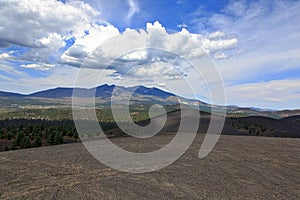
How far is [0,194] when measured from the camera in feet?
36.7

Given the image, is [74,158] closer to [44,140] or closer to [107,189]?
[107,189]

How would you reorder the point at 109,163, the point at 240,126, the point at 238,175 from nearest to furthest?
1. the point at 238,175
2. the point at 109,163
3. the point at 240,126

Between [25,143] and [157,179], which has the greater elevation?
[157,179]

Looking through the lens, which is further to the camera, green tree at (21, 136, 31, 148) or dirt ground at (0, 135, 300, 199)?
green tree at (21, 136, 31, 148)

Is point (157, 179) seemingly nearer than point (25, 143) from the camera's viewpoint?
Yes

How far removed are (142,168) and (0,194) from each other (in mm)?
7684

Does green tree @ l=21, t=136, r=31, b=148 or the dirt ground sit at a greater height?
the dirt ground

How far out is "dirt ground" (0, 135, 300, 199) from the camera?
11320 millimetres

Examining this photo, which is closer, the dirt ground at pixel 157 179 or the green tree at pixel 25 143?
the dirt ground at pixel 157 179

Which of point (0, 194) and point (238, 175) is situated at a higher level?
point (238, 175)

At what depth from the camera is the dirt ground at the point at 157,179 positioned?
37.1 feet

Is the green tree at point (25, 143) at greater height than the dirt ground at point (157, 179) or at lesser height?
lesser

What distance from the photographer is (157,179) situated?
13.8 m

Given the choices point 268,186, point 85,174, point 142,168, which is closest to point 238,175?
point 268,186
